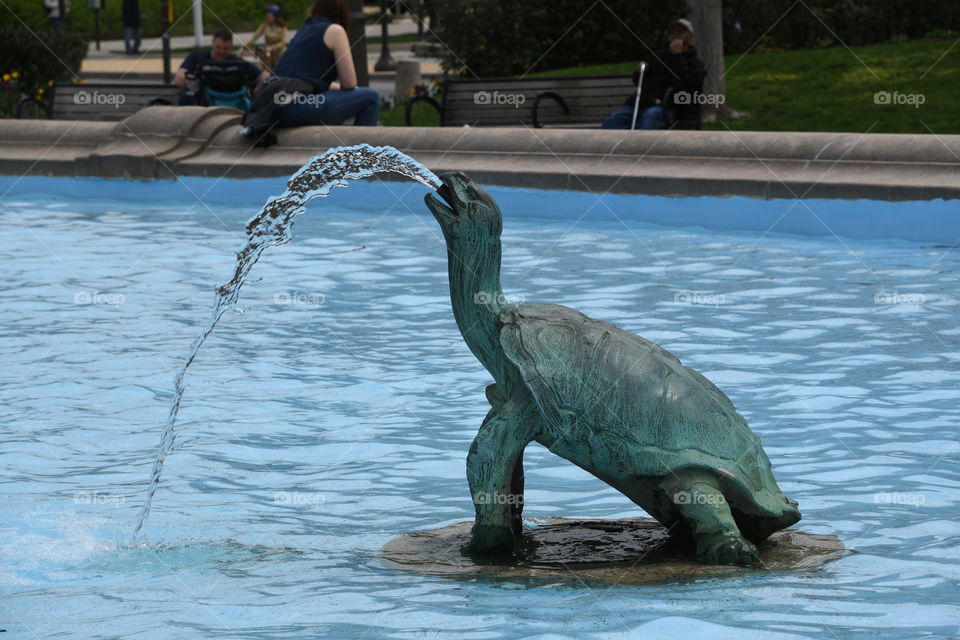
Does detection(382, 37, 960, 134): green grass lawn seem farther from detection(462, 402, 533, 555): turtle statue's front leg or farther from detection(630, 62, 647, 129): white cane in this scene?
detection(462, 402, 533, 555): turtle statue's front leg

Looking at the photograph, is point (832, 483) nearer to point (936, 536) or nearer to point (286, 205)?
point (936, 536)

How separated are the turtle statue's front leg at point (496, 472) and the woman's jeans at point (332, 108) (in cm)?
909

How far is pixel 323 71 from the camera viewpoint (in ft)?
43.4

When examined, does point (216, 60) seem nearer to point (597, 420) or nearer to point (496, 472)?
point (496, 472)

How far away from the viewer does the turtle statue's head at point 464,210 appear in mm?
4289

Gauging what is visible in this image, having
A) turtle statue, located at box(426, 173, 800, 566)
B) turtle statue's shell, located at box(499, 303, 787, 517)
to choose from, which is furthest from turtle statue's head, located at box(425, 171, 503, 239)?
turtle statue's shell, located at box(499, 303, 787, 517)

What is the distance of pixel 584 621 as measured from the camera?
148 inches

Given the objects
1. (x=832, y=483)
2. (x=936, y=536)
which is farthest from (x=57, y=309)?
(x=936, y=536)

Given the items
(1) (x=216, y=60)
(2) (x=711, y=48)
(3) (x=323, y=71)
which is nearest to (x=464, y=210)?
(3) (x=323, y=71)

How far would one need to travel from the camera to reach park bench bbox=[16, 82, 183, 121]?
1683cm

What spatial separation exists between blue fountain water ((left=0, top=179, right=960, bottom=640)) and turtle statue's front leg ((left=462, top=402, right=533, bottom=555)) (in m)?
0.26

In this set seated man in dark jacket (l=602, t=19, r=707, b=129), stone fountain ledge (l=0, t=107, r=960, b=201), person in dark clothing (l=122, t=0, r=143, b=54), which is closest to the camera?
stone fountain ledge (l=0, t=107, r=960, b=201)

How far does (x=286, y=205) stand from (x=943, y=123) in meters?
10.3

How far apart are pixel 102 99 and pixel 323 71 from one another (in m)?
5.23
